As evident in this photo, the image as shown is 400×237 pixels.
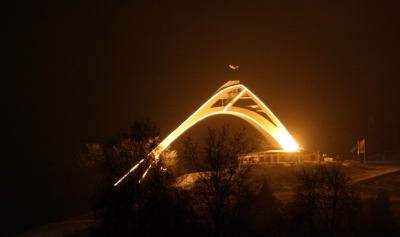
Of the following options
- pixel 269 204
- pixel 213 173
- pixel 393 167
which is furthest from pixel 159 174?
pixel 393 167

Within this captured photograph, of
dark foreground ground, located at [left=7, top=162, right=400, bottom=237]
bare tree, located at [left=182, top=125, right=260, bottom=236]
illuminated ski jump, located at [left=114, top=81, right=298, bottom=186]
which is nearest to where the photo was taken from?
bare tree, located at [left=182, top=125, right=260, bottom=236]

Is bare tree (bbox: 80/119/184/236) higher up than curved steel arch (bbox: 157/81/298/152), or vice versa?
curved steel arch (bbox: 157/81/298/152)

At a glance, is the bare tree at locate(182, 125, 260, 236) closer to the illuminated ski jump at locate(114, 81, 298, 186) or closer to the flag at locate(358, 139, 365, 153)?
the illuminated ski jump at locate(114, 81, 298, 186)

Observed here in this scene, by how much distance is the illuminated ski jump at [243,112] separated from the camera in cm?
4650

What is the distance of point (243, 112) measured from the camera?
4856 cm

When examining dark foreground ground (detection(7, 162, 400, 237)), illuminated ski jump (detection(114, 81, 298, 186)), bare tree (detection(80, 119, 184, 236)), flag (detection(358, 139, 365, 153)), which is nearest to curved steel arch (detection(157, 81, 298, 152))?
illuminated ski jump (detection(114, 81, 298, 186))

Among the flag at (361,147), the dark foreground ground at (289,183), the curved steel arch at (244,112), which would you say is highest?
the curved steel arch at (244,112)

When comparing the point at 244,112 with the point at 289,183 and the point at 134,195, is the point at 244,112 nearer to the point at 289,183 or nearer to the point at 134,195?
the point at 289,183

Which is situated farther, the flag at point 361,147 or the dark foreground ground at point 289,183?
the flag at point 361,147

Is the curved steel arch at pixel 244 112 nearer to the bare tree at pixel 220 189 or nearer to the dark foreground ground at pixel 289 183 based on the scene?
the dark foreground ground at pixel 289 183

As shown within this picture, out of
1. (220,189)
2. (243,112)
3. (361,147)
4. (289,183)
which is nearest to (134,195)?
(220,189)

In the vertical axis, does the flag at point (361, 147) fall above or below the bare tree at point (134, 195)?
above

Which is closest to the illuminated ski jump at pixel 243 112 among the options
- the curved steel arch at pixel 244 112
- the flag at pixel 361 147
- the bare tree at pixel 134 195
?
the curved steel arch at pixel 244 112

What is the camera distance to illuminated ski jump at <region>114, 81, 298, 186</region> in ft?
153
